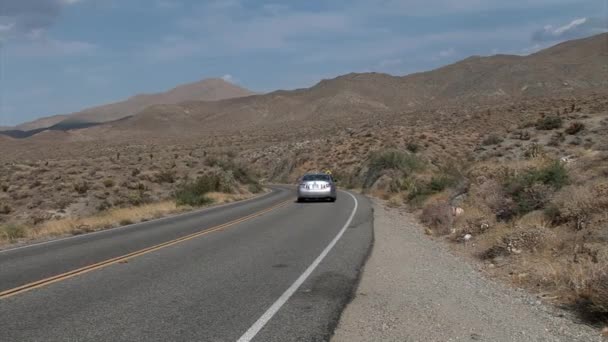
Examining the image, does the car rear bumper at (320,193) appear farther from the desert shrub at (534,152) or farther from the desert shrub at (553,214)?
the desert shrub at (553,214)

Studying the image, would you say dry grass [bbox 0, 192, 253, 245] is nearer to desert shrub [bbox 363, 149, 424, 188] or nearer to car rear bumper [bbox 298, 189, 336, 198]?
car rear bumper [bbox 298, 189, 336, 198]

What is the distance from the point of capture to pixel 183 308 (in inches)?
299

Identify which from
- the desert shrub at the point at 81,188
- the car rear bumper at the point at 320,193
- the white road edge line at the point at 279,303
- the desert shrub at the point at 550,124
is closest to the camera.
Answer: the white road edge line at the point at 279,303

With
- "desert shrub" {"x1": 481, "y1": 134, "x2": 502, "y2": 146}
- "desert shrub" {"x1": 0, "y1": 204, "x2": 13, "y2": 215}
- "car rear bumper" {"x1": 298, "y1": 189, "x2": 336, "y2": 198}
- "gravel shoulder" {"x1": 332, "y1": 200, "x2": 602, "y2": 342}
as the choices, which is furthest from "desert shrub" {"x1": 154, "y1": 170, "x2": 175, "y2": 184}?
"gravel shoulder" {"x1": 332, "y1": 200, "x2": 602, "y2": 342}

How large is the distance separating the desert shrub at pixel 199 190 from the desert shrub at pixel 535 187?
60.8ft

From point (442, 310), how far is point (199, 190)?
2988 cm

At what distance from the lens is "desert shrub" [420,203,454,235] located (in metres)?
16.6

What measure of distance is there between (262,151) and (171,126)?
8578cm

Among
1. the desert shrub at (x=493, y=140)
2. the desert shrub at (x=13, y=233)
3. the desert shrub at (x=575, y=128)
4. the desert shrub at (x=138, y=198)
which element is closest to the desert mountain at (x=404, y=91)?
the desert shrub at (x=493, y=140)

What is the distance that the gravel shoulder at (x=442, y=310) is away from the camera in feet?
21.6

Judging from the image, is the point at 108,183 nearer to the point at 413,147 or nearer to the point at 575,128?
the point at 413,147

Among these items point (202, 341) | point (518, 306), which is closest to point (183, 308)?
point (202, 341)

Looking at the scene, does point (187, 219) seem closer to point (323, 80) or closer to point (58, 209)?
point (58, 209)

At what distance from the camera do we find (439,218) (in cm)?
1769
